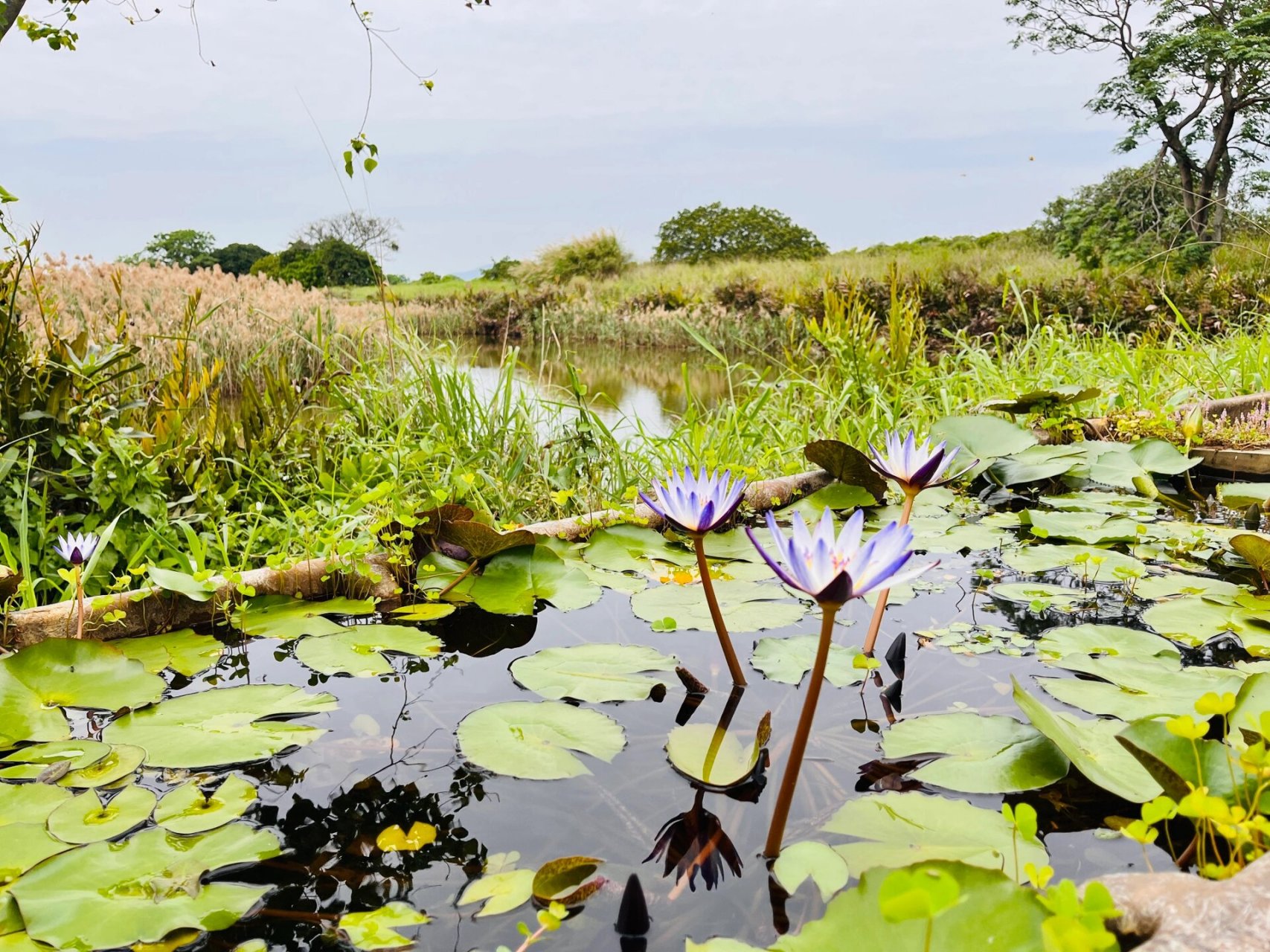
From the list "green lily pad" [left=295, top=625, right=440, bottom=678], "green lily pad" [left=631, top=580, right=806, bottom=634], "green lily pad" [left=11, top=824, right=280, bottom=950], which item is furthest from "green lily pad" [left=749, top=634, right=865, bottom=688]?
"green lily pad" [left=11, top=824, right=280, bottom=950]

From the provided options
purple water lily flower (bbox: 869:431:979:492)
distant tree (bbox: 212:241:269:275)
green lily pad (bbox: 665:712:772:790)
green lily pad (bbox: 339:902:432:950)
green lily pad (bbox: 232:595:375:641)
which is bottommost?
green lily pad (bbox: 339:902:432:950)

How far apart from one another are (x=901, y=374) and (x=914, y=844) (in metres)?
2.87

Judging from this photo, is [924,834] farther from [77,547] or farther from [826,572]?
[77,547]

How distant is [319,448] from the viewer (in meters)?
2.19

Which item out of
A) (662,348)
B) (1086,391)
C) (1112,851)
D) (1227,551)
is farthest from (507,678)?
(662,348)

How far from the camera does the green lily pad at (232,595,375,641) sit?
1295 millimetres

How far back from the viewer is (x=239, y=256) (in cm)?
1934

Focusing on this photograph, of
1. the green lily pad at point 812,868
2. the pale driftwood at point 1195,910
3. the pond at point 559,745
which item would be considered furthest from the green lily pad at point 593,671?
the pale driftwood at point 1195,910

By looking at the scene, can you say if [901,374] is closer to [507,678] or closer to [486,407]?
[486,407]

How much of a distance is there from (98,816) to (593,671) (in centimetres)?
59

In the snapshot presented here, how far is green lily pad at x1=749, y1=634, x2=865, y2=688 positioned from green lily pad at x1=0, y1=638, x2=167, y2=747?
834mm

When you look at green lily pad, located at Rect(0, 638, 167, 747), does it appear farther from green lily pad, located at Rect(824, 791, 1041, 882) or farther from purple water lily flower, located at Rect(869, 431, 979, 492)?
purple water lily flower, located at Rect(869, 431, 979, 492)

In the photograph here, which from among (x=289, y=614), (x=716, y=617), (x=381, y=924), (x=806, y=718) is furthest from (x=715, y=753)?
(x=289, y=614)

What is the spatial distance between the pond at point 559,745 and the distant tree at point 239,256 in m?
19.6
